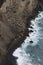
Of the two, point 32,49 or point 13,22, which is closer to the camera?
point 32,49

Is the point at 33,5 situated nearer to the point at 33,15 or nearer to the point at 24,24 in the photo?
the point at 33,15

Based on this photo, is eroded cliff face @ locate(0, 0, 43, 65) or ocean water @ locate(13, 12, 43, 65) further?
eroded cliff face @ locate(0, 0, 43, 65)

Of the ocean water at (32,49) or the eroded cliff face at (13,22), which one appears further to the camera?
the eroded cliff face at (13,22)

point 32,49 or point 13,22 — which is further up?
point 13,22
